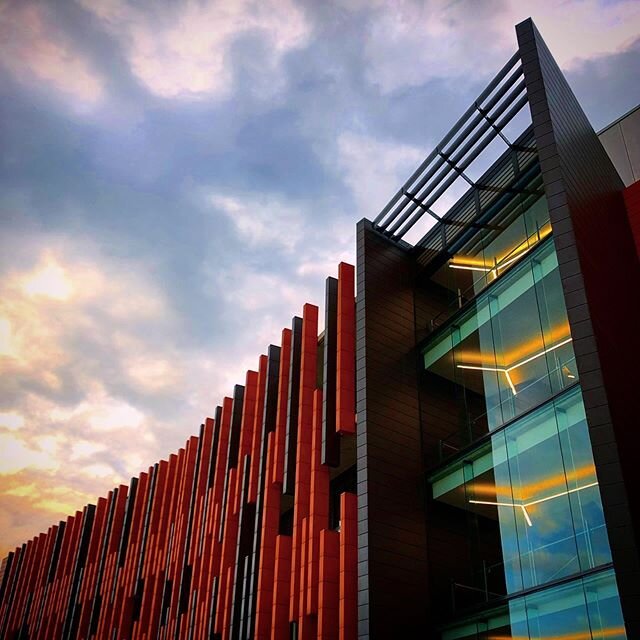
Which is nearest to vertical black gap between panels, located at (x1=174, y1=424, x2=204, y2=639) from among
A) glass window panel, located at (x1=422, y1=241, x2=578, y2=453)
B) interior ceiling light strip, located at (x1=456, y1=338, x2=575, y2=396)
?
glass window panel, located at (x1=422, y1=241, x2=578, y2=453)

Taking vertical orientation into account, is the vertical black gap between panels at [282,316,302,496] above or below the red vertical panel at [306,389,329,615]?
above

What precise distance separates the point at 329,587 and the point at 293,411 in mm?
9284

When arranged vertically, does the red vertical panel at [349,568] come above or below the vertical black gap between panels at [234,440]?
below

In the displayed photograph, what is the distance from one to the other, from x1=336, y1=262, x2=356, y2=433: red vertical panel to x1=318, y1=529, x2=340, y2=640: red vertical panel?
4335 millimetres

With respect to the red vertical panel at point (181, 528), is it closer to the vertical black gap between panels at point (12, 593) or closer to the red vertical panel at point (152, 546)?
the red vertical panel at point (152, 546)

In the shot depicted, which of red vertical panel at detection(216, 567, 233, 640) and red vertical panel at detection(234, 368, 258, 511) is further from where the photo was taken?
red vertical panel at detection(234, 368, 258, 511)

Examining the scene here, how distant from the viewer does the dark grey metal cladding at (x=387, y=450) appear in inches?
975

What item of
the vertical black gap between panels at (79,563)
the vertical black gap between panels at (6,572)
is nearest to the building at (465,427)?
the vertical black gap between panels at (79,563)

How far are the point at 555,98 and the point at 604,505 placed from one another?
14015 mm

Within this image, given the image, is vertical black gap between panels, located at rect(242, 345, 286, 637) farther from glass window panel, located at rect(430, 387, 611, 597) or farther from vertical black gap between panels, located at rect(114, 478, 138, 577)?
vertical black gap between panels, located at rect(114, 478, 138, 577)

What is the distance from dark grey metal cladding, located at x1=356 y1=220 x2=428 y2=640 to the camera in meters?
24.8

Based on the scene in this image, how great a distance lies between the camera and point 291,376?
34.5 metres

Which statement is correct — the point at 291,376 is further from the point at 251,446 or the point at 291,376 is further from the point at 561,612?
the point at 561,612

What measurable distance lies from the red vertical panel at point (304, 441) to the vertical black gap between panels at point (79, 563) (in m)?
31.0
